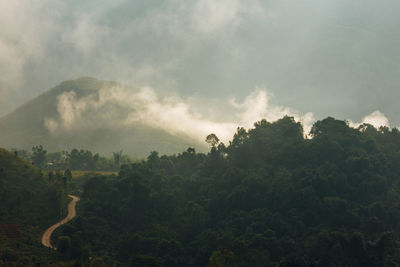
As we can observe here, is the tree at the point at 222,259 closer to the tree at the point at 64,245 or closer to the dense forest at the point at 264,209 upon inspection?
the dense forest at the point at 264,209

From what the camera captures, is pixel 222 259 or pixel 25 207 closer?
pixel 222 259

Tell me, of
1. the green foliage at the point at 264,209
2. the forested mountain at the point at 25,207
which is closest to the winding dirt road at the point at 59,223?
the forested mountain at the point at 25,207

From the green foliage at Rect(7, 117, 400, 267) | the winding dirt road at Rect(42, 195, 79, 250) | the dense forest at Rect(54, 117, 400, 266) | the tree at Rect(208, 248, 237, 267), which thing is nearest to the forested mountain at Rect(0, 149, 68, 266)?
the winding dirt road at Rect(42, 195, 79, 250)

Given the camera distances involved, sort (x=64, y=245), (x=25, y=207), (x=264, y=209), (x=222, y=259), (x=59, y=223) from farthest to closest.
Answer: (x=264, y=209) → (x=59, y=223) → (x=25, y=207) → (x=64, y=245) → (x=222, y=259)

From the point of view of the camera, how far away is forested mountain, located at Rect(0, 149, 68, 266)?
6806 centimetres

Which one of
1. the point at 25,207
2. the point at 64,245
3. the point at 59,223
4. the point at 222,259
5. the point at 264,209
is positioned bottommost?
the point at 222,259

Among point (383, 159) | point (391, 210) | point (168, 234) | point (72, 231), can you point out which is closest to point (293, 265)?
point (168, 234)

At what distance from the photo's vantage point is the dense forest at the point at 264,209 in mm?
71688

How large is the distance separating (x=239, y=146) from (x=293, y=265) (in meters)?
72.8

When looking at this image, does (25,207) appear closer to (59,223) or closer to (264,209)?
(59,223)

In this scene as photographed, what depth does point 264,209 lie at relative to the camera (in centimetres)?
8981

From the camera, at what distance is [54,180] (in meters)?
103

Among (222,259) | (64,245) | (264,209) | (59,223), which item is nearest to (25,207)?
(59,223)

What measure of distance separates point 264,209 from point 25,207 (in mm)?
57029
